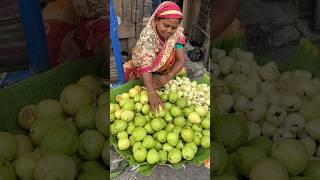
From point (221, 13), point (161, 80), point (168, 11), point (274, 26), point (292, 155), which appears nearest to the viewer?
point (168, 11)

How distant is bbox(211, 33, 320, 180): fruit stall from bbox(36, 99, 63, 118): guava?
57cm

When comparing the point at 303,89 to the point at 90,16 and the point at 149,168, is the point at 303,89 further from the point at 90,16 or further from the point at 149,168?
the point at 90,16

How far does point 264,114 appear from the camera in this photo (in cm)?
167

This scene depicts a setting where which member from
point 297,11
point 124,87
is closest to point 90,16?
point 124,87

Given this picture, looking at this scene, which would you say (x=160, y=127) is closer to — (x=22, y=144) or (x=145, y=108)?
(x=145, y=108)

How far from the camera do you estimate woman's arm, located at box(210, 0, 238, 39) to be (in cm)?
187

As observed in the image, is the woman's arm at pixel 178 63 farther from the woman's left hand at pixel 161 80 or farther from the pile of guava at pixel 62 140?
the pile of guava at pixel 62 140

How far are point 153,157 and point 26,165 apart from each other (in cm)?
41

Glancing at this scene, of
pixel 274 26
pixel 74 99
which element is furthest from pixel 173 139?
pixel 274 26

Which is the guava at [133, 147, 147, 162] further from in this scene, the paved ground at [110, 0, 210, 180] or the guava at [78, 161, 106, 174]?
the guava at [78, 161, 106, 174]

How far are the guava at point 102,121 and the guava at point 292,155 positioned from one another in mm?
571

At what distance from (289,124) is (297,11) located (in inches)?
100

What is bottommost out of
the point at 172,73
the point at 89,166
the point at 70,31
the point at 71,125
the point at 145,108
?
the point at 89,166

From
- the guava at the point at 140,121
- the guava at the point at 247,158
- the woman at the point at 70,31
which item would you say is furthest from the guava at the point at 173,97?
the woman at the point at 70,31
